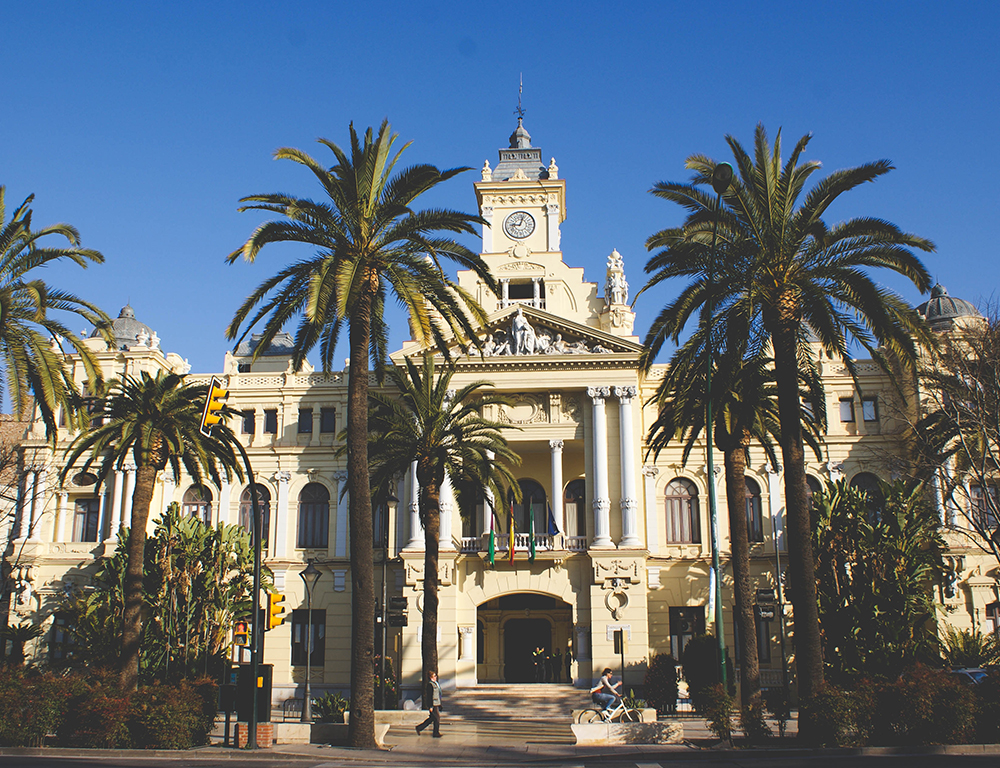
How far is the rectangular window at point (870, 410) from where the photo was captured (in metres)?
44.7

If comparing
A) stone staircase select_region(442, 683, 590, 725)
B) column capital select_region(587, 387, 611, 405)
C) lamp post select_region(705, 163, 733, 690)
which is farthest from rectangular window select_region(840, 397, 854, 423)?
lamp post select_region(705, 163, 733, 690)

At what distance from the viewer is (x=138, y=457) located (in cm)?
3156

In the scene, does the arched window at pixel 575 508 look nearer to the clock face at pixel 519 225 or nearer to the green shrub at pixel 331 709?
the clock face at pixel 519 225

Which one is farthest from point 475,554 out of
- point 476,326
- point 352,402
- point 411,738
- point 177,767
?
point 177,767

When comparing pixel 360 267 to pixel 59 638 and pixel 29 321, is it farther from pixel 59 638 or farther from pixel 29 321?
pixel 59 638

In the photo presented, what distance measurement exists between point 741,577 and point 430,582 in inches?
395

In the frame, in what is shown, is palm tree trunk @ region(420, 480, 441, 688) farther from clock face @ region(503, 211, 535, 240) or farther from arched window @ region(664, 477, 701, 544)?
clock face @ region(503, 211, 535, 240)

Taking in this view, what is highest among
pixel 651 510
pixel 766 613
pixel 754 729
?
pixel 651 510

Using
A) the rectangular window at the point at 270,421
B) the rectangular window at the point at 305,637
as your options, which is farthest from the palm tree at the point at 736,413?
the rectangular window at the point at 270,421

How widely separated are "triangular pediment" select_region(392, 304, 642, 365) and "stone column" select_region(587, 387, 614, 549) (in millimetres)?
1727

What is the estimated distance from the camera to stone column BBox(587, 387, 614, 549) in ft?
132

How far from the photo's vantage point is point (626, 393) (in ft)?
137

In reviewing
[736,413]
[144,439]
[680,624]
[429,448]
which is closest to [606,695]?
[736,413]

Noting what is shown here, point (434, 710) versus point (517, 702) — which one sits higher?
point (434, 710)
